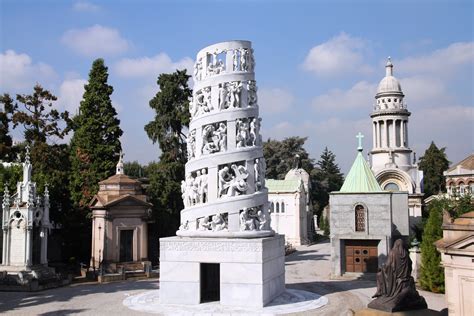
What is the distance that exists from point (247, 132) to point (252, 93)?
183 cm

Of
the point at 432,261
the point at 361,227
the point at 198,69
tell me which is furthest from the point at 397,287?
the point at 361,227

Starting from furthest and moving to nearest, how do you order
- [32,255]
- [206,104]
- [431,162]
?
1. [431,162]
2. [32,255]
3. [206,104]

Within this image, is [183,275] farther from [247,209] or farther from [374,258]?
[374,258]

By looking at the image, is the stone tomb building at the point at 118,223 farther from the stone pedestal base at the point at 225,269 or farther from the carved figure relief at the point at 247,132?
the carved figure relief at the point at 247,132

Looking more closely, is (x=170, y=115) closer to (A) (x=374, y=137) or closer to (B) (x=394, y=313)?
(A) (x=374, y=137)

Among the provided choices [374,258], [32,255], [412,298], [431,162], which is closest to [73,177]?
[32,255]

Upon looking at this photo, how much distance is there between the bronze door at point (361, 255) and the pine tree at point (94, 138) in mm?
16577

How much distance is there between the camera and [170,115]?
39.0m

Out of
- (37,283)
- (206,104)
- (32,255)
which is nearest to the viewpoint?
(206,104)

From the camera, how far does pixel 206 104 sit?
19.8 meters

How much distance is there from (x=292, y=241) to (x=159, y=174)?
20.6 m

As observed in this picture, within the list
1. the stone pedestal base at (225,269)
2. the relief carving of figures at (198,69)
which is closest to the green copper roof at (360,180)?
the stone pedestal base at (225,269)

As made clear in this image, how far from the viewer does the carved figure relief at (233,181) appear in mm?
18953

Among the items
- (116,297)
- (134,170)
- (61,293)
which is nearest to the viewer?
(116,297)
